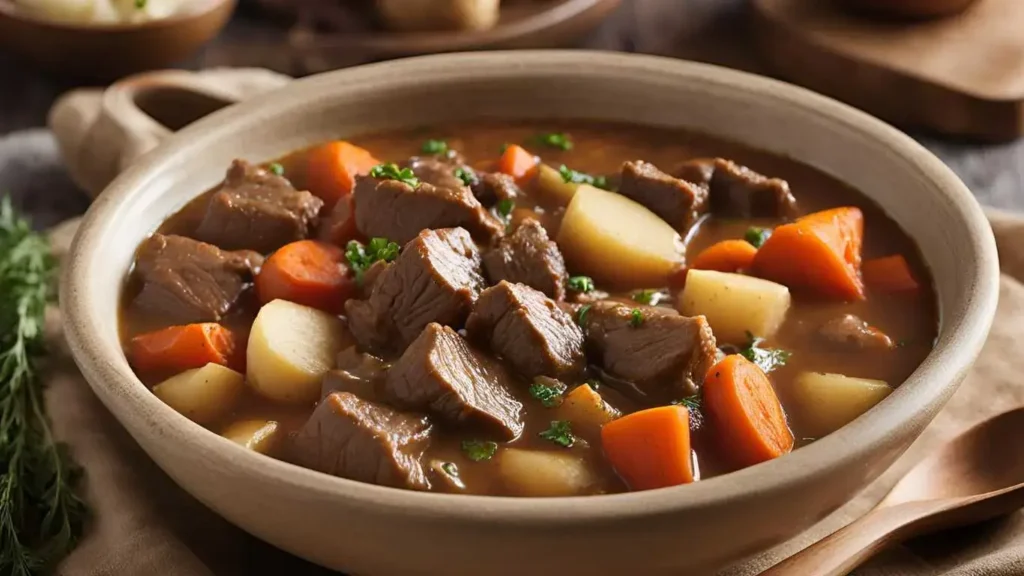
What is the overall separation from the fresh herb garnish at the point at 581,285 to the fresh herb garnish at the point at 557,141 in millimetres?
866

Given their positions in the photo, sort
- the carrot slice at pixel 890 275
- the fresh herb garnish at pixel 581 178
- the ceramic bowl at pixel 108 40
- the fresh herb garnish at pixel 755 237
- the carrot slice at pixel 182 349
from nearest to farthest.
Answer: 1. the carrot slice at pixel 182 349
2. the carrot slice at pixel 890 275
3. the fresh herb garnish at pixel 755 237
4. the fresh herb garnish at pixel 581 178
5. the ceramic bowl at pixel 108 40

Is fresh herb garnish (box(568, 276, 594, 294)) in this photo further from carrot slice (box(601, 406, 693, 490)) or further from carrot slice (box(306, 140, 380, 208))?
carrot slice (box(306, 140, 380, 208))

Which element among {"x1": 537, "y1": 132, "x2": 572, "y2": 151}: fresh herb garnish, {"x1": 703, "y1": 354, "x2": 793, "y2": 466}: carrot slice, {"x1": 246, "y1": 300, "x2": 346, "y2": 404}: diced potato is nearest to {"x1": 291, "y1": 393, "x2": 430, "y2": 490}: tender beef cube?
{"x1": 246, "y1": 300, "x2": 346, "y2": 404}: diced potato

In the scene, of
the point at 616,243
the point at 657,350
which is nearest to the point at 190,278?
the point at 616,243

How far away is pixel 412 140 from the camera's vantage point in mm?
4184

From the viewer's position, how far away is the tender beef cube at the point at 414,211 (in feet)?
11.2

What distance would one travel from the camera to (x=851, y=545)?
9.23 feet

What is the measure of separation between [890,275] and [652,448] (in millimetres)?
1134

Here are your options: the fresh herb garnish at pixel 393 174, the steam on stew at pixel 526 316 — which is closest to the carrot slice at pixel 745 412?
the steam on stew at pixel 526 316

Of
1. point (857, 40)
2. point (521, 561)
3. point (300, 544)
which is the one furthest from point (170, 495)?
point (857, 40)

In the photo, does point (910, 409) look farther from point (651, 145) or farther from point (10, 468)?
point (10, 468)

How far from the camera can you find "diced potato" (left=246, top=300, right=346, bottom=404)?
3.05m

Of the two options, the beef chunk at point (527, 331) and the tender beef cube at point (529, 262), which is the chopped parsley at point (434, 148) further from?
the beef chunk at point (527, 331)

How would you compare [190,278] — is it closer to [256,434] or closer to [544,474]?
[256,434]
